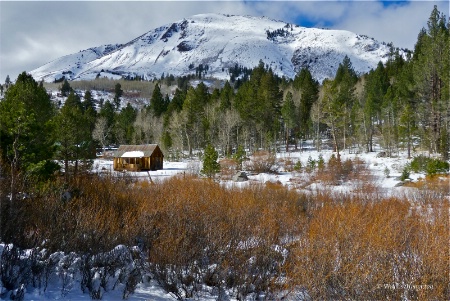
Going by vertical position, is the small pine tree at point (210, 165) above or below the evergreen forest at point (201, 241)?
above

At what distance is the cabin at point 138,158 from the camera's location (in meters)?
38.8

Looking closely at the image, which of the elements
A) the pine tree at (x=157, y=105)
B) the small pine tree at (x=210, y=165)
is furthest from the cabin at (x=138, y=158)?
the pine tree at (x=157, y=105)

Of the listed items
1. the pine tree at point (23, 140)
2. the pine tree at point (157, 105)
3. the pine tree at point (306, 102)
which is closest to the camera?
the pine tree at point (23, 140)

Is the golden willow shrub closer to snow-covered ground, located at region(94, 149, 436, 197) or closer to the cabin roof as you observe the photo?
snow-covered ground, located at region(94, 149, 436, 197)

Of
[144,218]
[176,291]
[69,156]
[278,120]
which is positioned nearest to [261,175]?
[69,156]

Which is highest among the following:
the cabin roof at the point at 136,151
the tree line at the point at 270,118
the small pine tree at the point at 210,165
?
the tree line at the point at 270,118

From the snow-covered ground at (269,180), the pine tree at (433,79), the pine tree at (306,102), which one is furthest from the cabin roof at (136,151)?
the pine tree at (433,79)

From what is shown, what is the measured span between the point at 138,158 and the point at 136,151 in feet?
3.56

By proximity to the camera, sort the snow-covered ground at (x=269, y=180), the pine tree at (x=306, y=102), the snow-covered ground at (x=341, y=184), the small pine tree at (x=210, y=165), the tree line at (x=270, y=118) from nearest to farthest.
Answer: the snow-covered ground at (x=269, y=180), the tree line at (x=270, y=118), the snow-covered ground at (x=341, y=184), the small pine tree at (x=210, y=165), the pine tree at (x=306, y=102)

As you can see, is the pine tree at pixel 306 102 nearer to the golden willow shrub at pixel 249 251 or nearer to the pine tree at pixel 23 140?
the pine tree at pixel 23 140

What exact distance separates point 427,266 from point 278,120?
43762 millimetres

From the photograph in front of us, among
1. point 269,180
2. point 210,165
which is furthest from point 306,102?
point 210,165

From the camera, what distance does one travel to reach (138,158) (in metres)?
39.2

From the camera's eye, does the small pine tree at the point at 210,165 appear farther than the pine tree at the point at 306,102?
No
